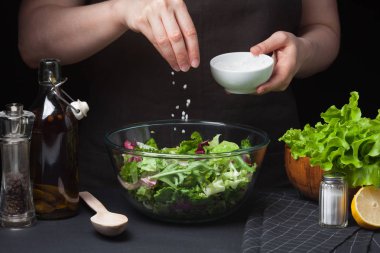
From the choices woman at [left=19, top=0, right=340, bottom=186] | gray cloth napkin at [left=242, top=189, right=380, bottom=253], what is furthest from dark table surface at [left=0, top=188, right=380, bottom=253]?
woman at [left=19, top=0, right=340, bottom=186]

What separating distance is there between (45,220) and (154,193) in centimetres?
22

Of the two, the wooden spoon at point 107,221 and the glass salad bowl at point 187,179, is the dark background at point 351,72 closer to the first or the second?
the glass salad bowl at point 187,179

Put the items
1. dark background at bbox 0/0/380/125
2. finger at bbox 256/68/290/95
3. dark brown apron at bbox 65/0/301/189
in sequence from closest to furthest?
finger at bbox 256/68/290/95
dark brown apron at bbox 65/0/301/189
dark background at bbox 0/0/380/125

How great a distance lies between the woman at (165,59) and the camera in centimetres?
199

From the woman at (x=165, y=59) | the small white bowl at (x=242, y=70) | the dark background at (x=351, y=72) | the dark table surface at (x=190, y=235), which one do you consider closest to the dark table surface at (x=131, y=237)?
the dark table surface at (x=190, y=235)

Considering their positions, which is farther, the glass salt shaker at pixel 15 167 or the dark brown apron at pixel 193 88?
the dark brown apron at pixel 193 88

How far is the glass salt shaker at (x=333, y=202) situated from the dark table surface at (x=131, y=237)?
0.16 metres

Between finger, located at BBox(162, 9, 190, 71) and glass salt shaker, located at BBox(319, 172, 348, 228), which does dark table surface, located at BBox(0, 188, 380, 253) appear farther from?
finger, located at BBox(162, 9, 190, 71)

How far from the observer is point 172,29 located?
64.9 inches

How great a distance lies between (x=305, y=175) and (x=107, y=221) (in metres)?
0.43

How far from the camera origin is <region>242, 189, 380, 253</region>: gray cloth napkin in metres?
1.48

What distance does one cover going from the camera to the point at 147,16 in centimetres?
168

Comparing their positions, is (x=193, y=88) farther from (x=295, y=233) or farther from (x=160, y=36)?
(x=295, y=233)

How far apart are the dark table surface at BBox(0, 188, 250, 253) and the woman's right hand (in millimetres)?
328
